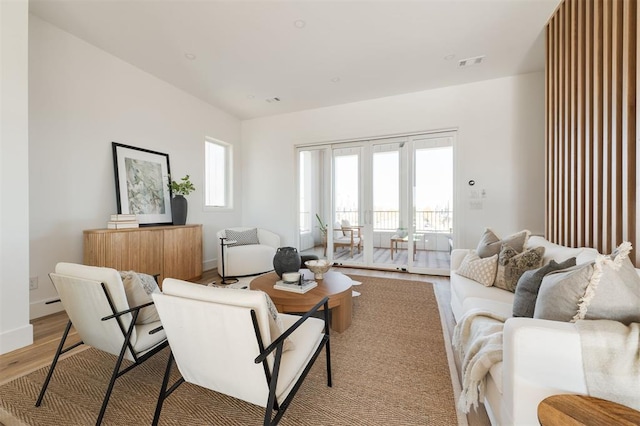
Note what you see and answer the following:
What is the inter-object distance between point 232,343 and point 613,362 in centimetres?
138

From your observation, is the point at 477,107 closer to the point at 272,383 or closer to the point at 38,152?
the point at 272,383

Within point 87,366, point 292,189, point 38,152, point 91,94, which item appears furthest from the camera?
point 292,189

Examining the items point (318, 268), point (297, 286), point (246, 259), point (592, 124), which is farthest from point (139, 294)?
point (592, 124)

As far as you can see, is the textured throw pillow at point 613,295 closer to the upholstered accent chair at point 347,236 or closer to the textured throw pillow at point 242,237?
the upholstered accent chair at point 347,236

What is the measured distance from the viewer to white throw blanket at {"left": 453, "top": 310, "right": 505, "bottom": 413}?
119 cm

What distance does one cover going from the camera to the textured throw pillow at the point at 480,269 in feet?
7.43

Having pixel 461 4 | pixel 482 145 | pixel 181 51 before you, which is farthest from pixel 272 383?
pixel 482 145

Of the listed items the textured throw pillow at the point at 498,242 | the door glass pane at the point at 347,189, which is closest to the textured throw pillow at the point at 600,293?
the textured throw pillow at the point at 498,242

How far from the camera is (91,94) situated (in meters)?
3.15

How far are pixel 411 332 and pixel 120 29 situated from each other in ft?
14.6

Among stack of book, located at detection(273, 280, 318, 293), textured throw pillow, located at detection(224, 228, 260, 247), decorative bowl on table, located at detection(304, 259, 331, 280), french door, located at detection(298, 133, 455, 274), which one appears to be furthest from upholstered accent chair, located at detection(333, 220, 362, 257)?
stack of book, located at detection(273, 280, 318, 293)

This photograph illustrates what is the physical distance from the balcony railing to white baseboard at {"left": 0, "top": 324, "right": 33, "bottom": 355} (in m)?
4.27

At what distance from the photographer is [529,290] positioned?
1457mm

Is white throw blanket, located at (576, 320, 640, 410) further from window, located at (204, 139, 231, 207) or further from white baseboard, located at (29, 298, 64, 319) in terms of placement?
window, located at (204, 139, 231, 207)
